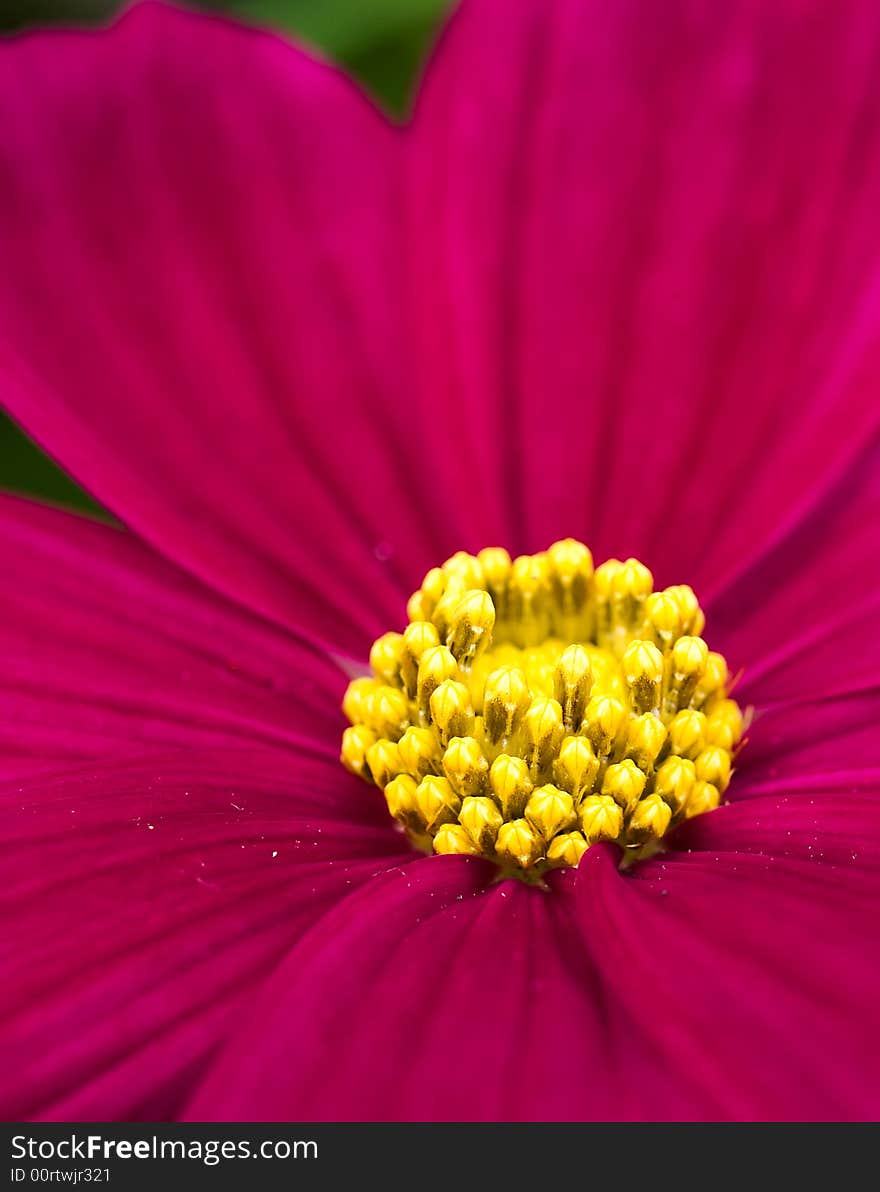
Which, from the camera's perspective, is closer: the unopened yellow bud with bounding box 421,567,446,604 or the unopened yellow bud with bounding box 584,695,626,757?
the unopened yellow bud with bounding box 584,695,626,757

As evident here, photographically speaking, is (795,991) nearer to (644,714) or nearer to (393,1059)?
(393,1059)

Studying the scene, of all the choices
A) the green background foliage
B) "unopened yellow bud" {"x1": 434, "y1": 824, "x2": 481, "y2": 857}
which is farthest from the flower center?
the green background foliage

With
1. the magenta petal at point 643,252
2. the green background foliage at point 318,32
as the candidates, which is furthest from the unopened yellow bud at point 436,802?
the green background foliage at point 318,32

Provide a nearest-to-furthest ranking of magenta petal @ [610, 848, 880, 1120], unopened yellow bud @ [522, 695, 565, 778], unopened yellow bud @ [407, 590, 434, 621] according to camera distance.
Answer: magenta petal @ [610, 848, 880, 1120] → unopened yellow bud @ [522, 695, 565, 778] → unopened yellow bud @ [407, 590, 434, 621]

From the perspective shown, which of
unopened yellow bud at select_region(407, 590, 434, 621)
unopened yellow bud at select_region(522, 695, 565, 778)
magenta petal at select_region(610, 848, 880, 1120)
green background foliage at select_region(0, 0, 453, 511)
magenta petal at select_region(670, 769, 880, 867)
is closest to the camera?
magenta petal at select_region(610, 848, 880, 1120)

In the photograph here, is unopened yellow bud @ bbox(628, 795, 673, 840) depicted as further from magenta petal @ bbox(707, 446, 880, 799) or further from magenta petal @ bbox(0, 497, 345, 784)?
magenta petal @ bbox(0, 497, 345, 784)

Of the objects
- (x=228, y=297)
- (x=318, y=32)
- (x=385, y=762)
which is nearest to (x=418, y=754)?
(x=385, y=762)
